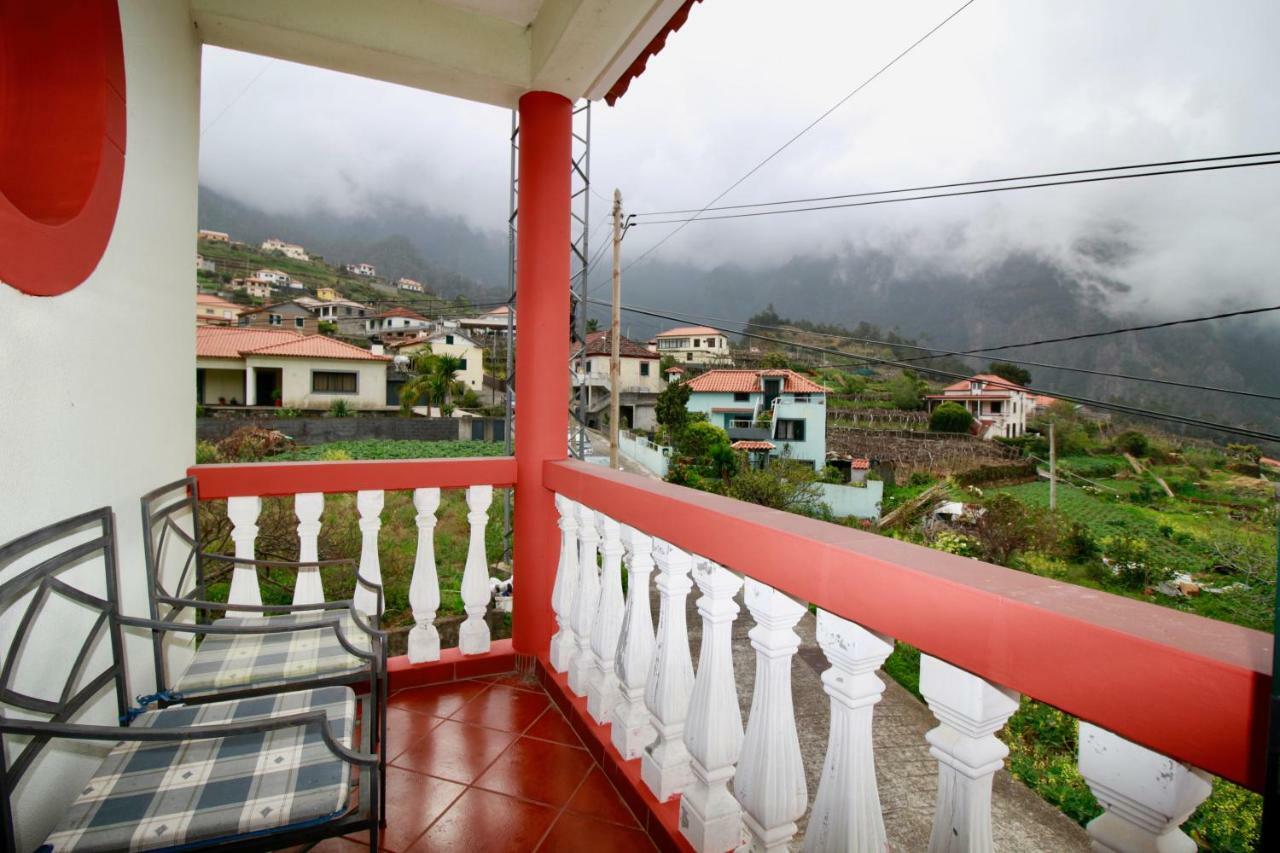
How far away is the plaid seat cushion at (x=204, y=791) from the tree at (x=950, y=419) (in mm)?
8402

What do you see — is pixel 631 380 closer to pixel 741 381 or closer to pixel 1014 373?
pixel 741 381

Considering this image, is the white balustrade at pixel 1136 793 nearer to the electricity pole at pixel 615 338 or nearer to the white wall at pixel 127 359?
the white wall at pixel 127 359

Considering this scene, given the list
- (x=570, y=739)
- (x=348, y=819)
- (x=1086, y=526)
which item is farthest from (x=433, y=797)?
(x=1086, y=526)

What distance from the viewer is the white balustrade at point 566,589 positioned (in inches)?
69.9

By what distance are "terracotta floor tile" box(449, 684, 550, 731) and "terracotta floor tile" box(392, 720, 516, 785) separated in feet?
0.12

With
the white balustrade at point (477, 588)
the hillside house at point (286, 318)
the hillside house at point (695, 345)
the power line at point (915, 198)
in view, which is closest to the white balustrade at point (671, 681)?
the white balustrade at point (477, 588)

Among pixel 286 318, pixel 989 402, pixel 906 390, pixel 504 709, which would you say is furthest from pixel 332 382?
Answer: pixel 989 402

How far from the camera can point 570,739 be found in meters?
1.65

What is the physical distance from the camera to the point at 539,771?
1510 mm

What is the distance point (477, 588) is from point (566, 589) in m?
0.43

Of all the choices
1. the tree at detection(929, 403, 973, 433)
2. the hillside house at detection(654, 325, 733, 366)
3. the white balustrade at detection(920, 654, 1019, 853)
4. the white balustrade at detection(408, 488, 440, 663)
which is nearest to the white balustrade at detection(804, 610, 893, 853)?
the white balustrade at detection(920, 654, 1019, 853)

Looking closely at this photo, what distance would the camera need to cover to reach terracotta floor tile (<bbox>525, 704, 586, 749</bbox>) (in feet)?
5.41

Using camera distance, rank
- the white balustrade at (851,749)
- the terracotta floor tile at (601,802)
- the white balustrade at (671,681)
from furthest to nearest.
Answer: the terracotta floor tile at (601,802) < the white balustrade at (671,681) < the white balustrade at (851,749)

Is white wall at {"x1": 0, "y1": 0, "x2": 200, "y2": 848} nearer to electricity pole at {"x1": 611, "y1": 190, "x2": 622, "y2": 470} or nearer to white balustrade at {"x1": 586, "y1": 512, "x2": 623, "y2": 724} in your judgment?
white balustrade at {"x1": 586, "y1": 512, "x2": 623, "y2": 724}
